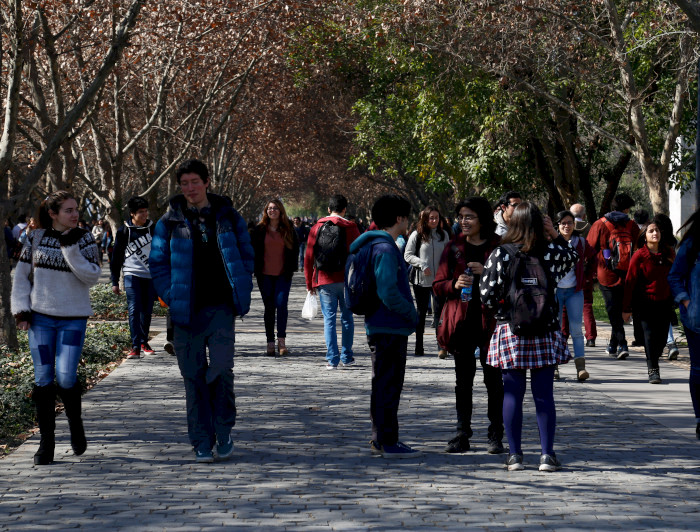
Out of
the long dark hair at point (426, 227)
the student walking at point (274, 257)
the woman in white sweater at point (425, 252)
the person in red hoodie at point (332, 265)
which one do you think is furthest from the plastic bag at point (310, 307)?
the long dark hair at point (426, 227)

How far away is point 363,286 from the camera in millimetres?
6691

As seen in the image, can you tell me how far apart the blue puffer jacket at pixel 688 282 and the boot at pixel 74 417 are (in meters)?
3.82

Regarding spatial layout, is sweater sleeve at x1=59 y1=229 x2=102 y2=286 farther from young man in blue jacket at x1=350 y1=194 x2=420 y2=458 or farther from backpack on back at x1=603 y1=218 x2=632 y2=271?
backpack on back at x1=603 y1=218 x2=632 y2=271

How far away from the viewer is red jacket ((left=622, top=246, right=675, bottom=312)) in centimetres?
1007

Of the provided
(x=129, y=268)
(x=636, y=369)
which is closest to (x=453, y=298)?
(x=636, y=369)

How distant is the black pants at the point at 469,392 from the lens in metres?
6.84

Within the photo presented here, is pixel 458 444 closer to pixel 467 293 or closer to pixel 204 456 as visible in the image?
pixel 467 293

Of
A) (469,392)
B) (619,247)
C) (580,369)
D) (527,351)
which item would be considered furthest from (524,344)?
(619,247)

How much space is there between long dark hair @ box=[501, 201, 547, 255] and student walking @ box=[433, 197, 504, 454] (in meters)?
0.54

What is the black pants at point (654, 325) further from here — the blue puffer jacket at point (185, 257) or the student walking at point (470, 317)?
the blue puffer jacket at point (185, 257)

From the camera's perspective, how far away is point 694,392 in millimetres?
7383

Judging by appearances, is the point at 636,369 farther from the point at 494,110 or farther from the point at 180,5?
the point at 494,110

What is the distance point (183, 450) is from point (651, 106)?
17496 mm

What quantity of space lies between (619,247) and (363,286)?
654 cm
